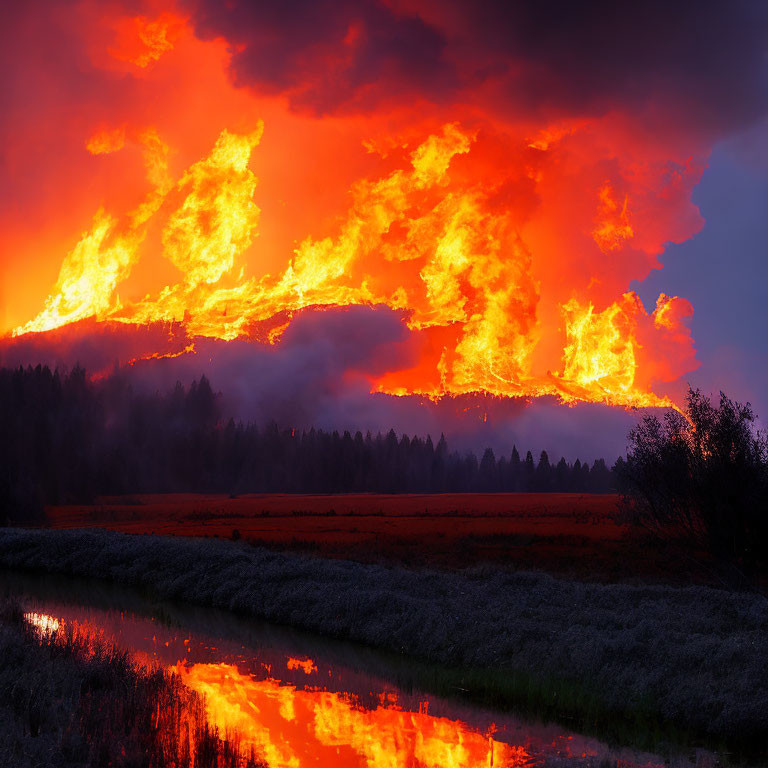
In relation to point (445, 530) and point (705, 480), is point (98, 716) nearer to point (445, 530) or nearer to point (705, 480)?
point (705, 480)

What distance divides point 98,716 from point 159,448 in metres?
165

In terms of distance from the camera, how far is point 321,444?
614ft

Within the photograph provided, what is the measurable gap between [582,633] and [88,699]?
1538 cm

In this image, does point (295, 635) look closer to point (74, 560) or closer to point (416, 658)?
point (416, 658)

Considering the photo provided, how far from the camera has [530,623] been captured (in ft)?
82.0

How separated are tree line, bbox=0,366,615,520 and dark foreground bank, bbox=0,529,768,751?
95061 millimetres

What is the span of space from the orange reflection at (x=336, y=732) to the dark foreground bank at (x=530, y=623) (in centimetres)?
371

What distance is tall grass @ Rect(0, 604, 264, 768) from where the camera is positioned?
Result: 40.3 feet

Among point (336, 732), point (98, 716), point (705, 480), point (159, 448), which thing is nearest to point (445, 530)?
point (705, 480)

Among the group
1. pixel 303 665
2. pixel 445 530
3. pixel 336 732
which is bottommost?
pixel 445 530

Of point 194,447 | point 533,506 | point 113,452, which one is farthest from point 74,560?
point 194,447

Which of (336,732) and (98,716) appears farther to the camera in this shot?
(336,732)

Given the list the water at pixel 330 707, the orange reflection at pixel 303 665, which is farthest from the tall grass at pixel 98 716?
the orange reflection at pixel 303 665

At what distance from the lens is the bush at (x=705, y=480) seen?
110ft
